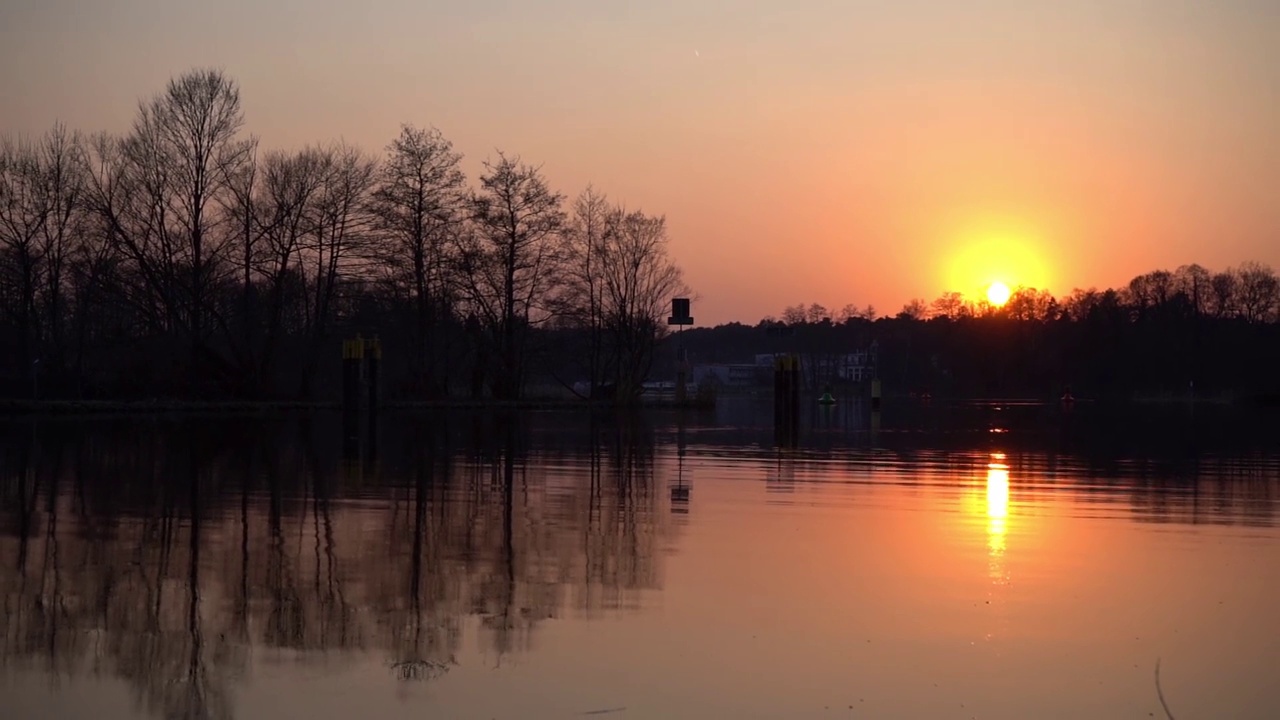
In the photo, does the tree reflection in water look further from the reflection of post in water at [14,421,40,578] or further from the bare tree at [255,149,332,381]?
the bare tree at [255,149,332,381]

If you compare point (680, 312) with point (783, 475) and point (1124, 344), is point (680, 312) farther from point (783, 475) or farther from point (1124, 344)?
point (1124, 344)

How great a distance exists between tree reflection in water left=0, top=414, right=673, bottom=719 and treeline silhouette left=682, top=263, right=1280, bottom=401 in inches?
3113

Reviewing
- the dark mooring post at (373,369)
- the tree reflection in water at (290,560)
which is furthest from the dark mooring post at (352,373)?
the tree reflection in water at (290,560)

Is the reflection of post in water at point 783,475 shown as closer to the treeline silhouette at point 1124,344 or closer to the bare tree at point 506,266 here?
the bare tree at point 506,266

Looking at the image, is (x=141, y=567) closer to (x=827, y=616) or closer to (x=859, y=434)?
(x=827, y=616)

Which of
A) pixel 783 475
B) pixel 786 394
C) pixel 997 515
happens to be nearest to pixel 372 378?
pixel 786 394

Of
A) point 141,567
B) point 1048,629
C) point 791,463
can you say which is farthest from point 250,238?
point 1048,629

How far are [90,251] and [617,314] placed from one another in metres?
23.6

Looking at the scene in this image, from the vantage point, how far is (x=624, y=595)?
8391 mm

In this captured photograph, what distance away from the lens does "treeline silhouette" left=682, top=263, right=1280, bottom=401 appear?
352 feet

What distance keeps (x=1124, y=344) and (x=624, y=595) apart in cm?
11865

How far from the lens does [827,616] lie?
7859 mm

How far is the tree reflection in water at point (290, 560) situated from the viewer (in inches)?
260

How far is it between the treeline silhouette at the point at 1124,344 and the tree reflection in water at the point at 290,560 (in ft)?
259
